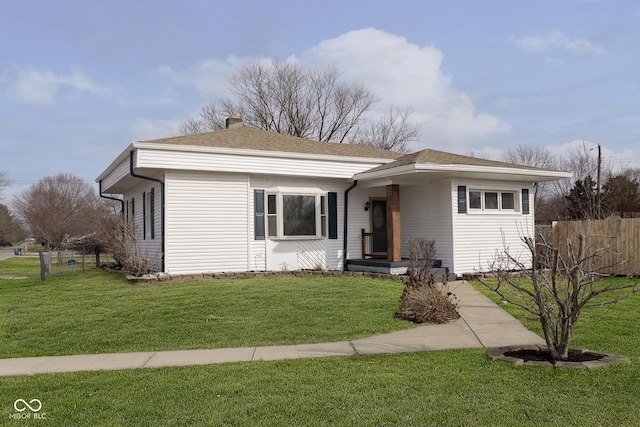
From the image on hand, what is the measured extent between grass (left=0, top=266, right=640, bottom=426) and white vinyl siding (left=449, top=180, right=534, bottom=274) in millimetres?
7438

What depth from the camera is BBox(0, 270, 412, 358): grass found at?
23.1 ft

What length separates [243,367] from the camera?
18.4ft

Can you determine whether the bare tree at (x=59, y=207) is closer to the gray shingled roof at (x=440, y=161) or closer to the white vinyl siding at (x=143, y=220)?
the white vinyl siding at (x=143, y=220)

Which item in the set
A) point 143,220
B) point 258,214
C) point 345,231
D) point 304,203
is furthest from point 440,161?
point 143,220

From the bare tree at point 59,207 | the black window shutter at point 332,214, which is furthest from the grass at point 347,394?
the bare tree at point 59,207

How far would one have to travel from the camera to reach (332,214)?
48.3 feet

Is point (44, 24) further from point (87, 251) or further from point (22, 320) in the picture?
point (87, 251)

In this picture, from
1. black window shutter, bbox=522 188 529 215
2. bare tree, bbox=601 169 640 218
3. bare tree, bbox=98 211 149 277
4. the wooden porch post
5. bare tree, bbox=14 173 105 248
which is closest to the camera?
bare tree, bbox=98 211 149 277

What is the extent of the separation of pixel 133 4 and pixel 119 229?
606 cm

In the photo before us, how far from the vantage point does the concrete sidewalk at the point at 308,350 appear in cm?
597

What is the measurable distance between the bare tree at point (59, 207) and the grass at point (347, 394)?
39241mm

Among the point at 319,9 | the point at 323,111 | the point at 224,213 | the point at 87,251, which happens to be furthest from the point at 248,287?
the point at 323,111

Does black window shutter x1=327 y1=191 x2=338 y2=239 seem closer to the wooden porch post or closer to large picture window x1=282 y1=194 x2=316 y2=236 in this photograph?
large picture window x1=282 y1=194 x2=316 y2=236

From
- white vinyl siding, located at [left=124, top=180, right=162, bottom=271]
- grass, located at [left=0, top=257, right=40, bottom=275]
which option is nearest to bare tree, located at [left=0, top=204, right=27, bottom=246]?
grass, located at [left=0, top=257, right=40, bottom=275]
